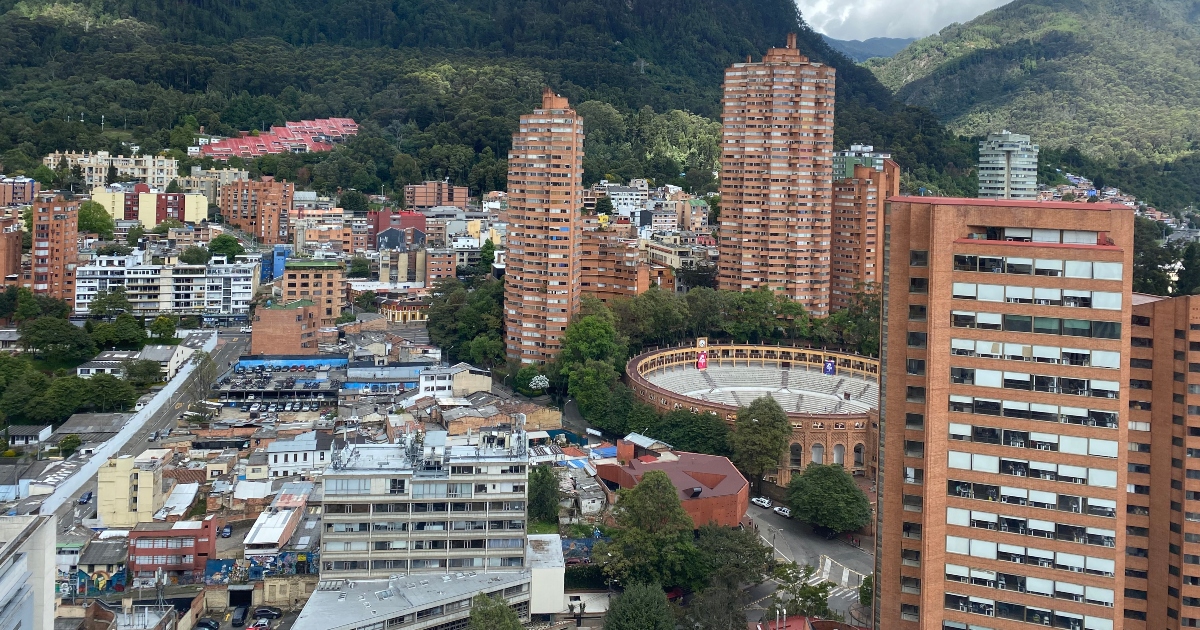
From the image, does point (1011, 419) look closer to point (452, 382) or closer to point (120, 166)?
point (452, 382)

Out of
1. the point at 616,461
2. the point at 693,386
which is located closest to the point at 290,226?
the point at 693,386

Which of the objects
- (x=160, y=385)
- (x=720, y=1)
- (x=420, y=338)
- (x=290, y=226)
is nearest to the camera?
(x=160, y=385)

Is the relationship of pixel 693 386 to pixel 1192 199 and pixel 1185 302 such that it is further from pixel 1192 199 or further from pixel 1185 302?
pixel 1192 199

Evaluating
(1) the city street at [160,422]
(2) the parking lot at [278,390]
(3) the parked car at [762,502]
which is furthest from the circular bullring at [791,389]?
(1) the city street at [160,422]

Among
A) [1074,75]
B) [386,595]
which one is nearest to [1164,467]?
[386,595]

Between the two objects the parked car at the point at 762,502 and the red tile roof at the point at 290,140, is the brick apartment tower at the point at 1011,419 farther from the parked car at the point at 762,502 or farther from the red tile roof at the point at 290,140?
the red tile roof at the point at 290,140

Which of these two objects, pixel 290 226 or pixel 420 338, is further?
pixel 290 226

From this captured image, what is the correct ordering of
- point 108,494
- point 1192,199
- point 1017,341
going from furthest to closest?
1. point 1192,199
2. point 108,494
3. point 1017,341
